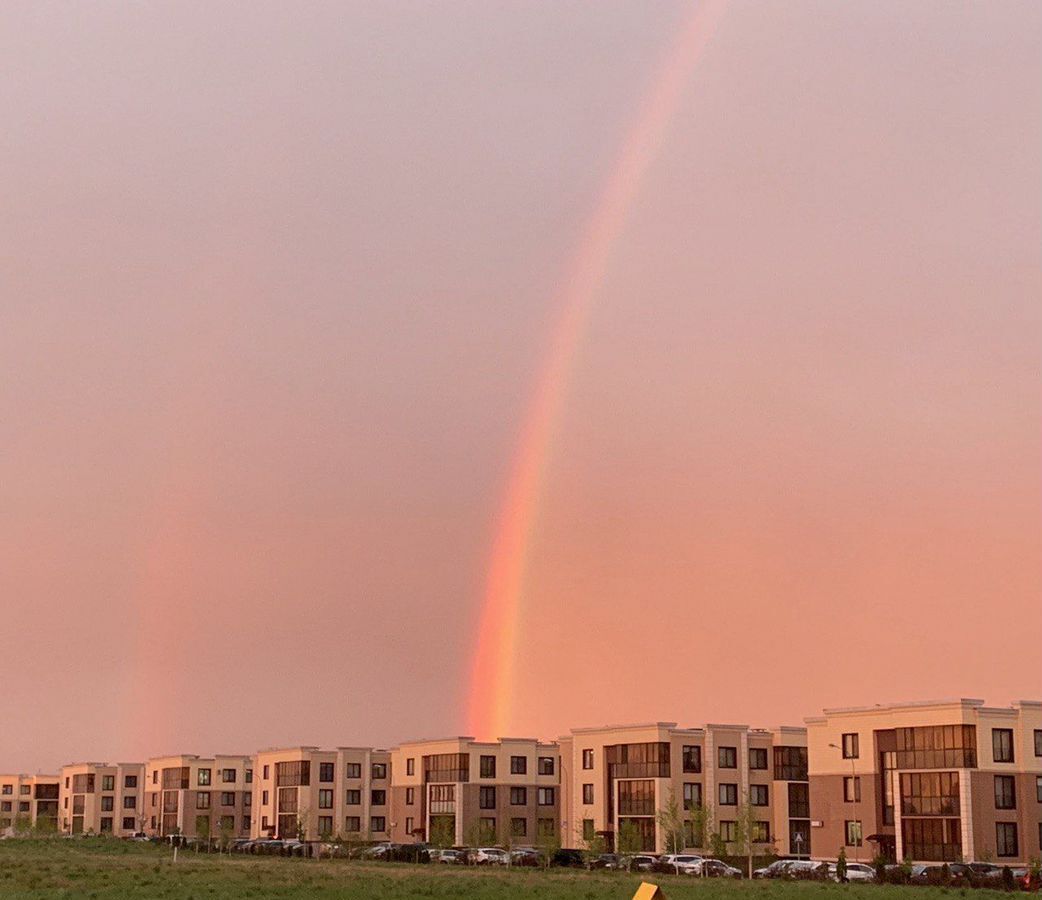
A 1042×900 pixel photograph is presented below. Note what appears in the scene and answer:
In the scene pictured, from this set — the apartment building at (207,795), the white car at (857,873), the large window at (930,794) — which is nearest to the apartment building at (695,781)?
the large window at (930,794)

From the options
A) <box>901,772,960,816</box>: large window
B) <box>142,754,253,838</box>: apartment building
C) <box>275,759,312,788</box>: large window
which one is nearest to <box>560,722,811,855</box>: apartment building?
<box>901,772,960,816</box>: large window

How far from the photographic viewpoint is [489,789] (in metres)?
129

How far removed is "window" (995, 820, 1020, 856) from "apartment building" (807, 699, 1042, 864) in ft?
0.20

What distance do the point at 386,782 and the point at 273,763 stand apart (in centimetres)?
1335

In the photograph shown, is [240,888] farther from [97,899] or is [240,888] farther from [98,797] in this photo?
[98,797]

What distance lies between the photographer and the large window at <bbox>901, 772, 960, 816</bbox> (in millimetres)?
90250

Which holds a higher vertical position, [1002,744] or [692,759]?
→ [1002,744]

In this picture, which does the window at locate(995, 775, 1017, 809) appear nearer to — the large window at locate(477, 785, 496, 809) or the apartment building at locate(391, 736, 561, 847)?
the apartment building at locate(391, 736, 561, 847)

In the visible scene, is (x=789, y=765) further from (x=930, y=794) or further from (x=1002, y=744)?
(x=1002, y=744)

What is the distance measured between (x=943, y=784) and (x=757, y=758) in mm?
26248

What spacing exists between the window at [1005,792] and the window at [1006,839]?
1.11 m

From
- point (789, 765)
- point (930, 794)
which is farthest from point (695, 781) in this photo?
point (930, 794)

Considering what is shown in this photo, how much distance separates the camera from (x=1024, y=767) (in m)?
90.1

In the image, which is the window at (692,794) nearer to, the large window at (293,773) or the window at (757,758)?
the window at (757,758)
